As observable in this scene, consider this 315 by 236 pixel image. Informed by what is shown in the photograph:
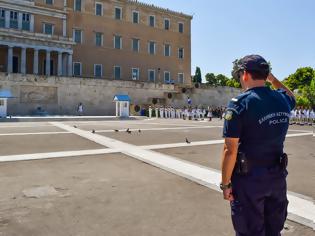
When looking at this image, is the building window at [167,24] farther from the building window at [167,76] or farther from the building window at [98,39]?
the building window at [98,39]

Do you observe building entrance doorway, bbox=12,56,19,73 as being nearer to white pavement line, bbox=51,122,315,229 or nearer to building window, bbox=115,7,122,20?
building window, bbox=115,7,122,20

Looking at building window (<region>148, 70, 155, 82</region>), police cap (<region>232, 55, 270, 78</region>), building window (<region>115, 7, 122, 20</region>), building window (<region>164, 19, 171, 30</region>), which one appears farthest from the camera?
building window (<region>164, 19, 171, 30</region>)

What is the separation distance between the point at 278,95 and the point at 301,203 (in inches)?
119

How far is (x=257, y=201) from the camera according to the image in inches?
105

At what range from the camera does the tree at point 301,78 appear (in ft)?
266

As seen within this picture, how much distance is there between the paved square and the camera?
4223mm

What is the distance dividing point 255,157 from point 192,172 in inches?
191

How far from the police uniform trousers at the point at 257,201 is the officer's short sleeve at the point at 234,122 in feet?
1.17

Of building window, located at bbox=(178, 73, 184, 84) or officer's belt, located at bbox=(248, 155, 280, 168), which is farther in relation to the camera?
building window, located at bbox=(178, 73, 184, 84)

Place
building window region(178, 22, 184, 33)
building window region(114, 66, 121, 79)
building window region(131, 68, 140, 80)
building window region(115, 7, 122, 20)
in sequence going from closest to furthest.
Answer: building window region(115, 7, 122, 20)
building window region(114, 66, 121, 79)
building window region(131, 68, 140, 80)
building window region(178, 22, 184, 33)

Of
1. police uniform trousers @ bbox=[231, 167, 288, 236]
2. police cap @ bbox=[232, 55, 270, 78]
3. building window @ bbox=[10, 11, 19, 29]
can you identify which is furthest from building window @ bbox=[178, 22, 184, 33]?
police uniform trousers @ bbox=[231, 167, 288, 236]

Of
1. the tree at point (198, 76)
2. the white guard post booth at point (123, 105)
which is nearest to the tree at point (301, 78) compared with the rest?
the tree at point (198, 76)

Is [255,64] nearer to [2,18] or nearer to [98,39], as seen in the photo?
[2,18]

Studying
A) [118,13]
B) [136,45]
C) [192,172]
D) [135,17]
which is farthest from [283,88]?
[135,17]
